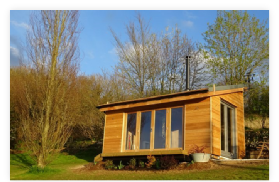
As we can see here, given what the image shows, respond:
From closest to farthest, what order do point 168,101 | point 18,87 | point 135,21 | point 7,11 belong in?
1. point 7,11
2. point 168,101
3. point 18,87
4. point 135,21

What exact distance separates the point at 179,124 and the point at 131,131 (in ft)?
6.95

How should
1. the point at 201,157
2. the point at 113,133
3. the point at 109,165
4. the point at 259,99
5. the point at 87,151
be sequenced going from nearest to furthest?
the point at 201,157
the point at 109,165
the point at 113,133
the point at 259,99
the point at 87,151

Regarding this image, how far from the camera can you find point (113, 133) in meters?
12.9

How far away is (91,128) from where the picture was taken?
2009cm

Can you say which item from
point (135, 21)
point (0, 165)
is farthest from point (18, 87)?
point (0, 165)

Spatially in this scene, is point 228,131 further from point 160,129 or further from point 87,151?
point 87,151

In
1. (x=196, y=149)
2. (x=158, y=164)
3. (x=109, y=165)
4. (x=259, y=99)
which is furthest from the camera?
(x=259, y=99)

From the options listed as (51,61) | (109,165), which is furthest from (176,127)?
(51,61)

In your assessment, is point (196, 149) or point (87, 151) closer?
point (196, 149)

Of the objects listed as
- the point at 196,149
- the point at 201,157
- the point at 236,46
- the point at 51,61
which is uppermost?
the point at 236,46

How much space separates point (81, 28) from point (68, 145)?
877cm

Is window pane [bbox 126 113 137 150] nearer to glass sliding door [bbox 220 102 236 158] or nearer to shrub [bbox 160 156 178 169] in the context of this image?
shrub [bbox 160 156 178 169]

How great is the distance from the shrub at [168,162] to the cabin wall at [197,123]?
0.60 metres

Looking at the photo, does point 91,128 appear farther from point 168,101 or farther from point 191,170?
point 191,170
